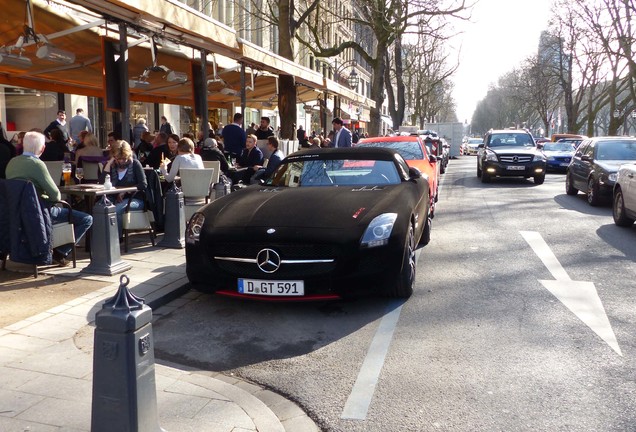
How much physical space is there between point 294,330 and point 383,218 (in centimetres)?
134

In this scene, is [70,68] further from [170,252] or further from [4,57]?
[170,252]

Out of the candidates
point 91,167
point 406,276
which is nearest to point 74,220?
point 91,167

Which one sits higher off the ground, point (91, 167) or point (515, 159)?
point (91, 167)

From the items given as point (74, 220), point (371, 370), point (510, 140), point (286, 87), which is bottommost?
point (371, 370)

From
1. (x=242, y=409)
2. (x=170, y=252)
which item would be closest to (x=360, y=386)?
(x=242, y=409)

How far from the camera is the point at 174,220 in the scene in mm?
8352

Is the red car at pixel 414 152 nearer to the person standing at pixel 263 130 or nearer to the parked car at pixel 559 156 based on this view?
the person standing at pixel 263 130

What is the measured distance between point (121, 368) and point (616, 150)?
14080 mm

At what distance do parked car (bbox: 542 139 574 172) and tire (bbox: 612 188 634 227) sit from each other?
16.1 metres

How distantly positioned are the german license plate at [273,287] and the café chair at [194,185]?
3630 mm

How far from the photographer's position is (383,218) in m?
5.65

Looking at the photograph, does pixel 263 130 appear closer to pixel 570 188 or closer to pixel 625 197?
pixel 570 188

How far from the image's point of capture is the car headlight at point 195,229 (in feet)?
18.9

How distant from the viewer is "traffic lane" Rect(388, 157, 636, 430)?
142 inches
